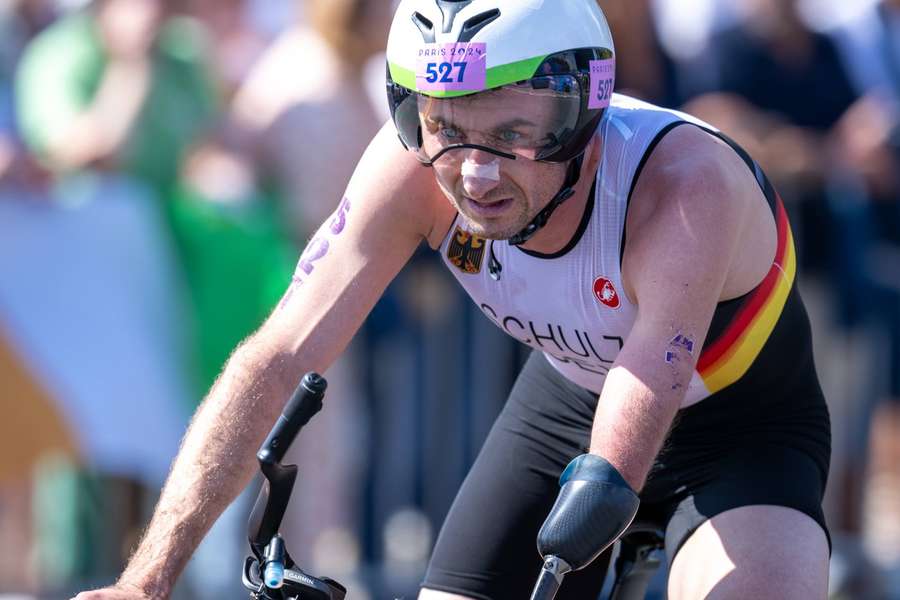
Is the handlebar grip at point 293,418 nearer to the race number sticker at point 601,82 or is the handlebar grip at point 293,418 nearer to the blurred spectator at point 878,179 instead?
the race number sticker at point 601,82

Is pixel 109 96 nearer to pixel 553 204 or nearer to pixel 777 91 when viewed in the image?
pixel 777 91

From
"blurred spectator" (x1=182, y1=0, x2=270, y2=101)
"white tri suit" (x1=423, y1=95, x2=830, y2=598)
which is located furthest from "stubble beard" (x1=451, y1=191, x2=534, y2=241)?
"blurred spectator" (x1=182, y1=0, x2=270, y2=101)

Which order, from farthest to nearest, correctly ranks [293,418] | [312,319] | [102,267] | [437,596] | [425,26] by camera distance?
[102,267]
[437,596]
[312,319]
[425,26]
[293,418]

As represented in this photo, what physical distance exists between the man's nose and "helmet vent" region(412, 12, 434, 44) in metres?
0.29

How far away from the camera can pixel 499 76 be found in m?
3.84

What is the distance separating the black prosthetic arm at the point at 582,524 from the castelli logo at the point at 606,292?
749 mm

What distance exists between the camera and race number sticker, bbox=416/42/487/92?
3.83m

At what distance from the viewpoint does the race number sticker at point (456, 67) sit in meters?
3.83

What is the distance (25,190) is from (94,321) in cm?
65

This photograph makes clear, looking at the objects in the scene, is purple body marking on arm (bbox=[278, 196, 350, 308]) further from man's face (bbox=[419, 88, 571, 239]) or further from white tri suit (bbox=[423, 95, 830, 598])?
man's face (bbox=[419, 88, 571, 239])

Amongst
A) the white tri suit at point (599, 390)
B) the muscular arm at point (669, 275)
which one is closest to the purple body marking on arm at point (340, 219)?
the white tri suit at point (599, 390)

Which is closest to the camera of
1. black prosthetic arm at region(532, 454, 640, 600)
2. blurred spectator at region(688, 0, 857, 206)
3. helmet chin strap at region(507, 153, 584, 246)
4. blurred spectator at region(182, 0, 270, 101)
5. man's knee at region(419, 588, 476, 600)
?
black prosthetic arm at region(532, 454, 640, 600)

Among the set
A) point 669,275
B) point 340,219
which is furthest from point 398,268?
point 669,275

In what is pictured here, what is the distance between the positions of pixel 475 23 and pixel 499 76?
147 millimetres
